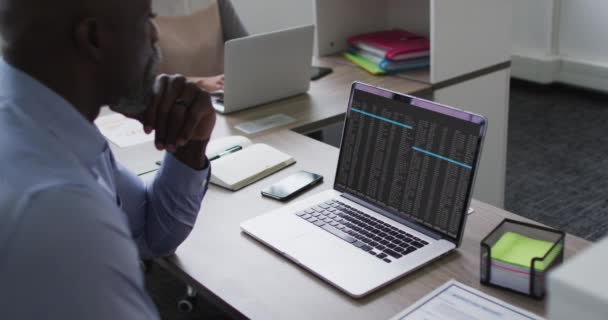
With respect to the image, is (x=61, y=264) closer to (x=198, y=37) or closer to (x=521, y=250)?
(x=521, y=250)

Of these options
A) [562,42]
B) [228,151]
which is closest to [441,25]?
[228,151]

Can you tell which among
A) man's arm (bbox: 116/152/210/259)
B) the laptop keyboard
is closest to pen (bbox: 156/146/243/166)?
man's arm (bbox: 116/152/210/259)

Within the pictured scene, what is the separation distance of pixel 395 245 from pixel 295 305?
25 cm

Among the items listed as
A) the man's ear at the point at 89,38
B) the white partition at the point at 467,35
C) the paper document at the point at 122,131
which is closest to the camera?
the man's ear at the point at 89,38

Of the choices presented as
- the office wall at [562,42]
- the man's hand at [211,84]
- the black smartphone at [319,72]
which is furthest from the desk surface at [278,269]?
the office wall at [562,42]

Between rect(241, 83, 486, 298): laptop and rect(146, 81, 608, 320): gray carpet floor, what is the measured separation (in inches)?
36.0

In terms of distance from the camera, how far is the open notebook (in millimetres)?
1586

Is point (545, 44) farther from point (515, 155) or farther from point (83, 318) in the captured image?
point (83, 318)

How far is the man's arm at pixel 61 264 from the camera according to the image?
0.78 m

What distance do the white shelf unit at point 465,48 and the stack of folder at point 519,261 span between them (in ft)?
3.88

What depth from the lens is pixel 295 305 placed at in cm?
111

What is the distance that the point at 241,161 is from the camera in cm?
167

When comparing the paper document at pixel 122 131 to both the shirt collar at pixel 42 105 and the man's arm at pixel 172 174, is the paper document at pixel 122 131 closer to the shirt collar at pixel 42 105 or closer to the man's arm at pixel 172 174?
the man's arm at pixel 172 174

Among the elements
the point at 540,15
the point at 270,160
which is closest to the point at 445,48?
the point at 270,160
